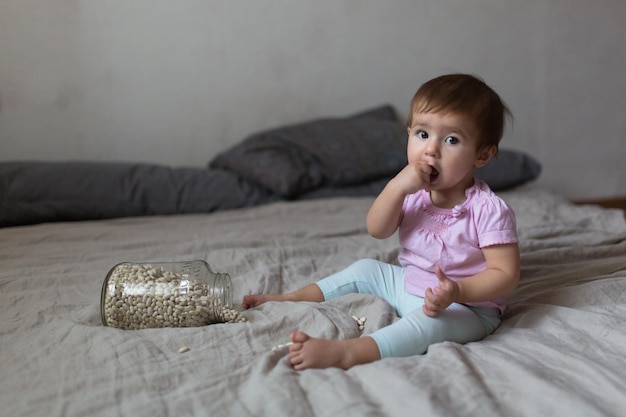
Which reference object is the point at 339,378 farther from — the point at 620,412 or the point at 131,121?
the point at 131,121

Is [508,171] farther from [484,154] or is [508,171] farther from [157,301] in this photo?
[157,301]

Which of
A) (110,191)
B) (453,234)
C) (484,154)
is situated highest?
(484,154)

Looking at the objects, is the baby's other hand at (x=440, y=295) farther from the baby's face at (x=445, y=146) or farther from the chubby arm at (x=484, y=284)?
the baby's face at (x=445, y=146)

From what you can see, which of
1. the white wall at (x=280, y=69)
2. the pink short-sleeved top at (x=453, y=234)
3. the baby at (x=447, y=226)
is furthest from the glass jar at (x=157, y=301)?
the white wall at (x=280, y=69)

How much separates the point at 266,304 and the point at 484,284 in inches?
14.7

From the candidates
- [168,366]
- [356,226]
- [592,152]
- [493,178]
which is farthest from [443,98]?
[592,152]

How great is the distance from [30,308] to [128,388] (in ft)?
1.36

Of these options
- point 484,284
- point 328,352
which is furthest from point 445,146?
point 328,352

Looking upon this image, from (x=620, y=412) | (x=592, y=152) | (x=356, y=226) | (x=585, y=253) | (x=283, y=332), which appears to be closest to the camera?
(x=620, y=412)

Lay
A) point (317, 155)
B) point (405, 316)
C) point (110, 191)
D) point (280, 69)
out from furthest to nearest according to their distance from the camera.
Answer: point (280, 69) < point (317, 155) < point (110, 191) < point (405, 316)

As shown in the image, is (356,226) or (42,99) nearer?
(356,226)

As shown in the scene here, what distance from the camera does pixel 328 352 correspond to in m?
0.93

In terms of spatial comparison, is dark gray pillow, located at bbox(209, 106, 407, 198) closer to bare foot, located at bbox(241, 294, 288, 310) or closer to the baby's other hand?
bare foot, located at bbox(241, 294, 288, 310)

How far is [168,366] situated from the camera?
919 millimetres
